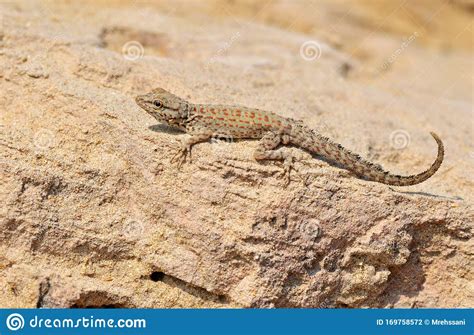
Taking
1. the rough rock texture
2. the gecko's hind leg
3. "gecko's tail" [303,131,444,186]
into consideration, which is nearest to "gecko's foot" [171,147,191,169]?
the rough rock texture

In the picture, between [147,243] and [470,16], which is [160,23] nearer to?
[147,243]

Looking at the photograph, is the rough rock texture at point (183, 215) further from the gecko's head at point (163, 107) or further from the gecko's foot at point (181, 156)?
the gecko's head at point (163, 107)

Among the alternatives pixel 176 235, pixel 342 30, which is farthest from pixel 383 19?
pixel 176 235

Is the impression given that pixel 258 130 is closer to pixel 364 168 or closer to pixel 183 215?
pixel 364 168

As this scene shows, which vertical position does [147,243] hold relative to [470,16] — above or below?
below

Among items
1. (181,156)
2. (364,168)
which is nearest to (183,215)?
(181,156)

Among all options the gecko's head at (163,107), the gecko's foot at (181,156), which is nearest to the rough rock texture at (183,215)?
the gecko's foot at (181,156)

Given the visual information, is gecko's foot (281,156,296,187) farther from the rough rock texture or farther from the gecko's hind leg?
the rough rock texture
